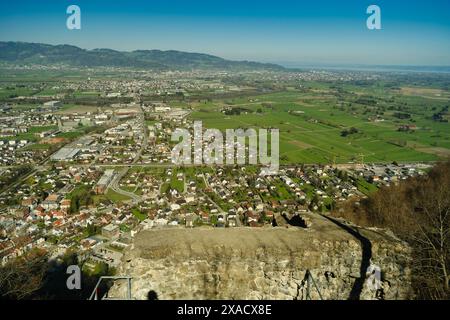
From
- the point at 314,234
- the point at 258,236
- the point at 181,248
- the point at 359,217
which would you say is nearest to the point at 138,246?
the point at 181,248


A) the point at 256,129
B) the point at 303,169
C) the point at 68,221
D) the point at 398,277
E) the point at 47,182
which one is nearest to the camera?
the point at 398,277

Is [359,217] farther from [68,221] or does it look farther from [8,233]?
[8,233]

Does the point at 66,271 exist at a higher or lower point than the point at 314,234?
lower

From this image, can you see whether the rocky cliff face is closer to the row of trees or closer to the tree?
the row of trees

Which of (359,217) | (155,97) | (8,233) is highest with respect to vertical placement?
(155,97)

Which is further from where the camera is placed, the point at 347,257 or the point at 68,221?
the point at 68,221
